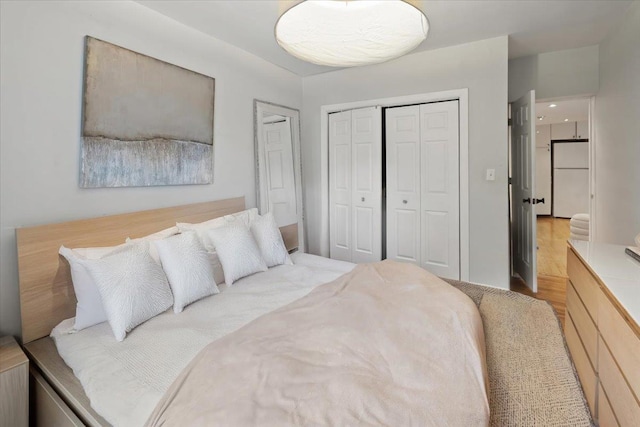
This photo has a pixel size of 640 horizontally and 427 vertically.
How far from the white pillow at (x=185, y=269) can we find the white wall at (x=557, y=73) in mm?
3748

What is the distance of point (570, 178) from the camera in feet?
25.9

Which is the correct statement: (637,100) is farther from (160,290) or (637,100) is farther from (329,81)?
(160,290)

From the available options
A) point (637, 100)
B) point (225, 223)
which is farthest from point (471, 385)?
point (637, 100)

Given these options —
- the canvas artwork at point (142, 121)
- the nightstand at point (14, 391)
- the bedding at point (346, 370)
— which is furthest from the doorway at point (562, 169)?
the nightstand at point (14, 391)

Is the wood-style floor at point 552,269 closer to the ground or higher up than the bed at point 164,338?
closer to the ground

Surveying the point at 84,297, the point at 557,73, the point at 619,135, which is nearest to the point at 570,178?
the point at 557,73

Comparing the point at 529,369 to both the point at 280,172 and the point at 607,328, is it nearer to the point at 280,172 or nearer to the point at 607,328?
the point at 607,328

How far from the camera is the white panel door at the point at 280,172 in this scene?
11.2 feet

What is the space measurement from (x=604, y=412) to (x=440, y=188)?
2.26 metres

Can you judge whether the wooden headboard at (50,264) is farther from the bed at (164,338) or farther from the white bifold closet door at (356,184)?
the white bifold closet door at (356,184)

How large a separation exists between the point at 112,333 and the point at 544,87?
14.4 ft

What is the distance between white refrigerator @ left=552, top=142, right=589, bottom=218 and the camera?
7.75m

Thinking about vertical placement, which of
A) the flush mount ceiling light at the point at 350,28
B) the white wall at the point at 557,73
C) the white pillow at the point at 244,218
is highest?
the white wall at the point at 557,73

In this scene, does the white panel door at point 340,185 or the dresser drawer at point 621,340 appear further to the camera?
the white panel door at point 340,185
